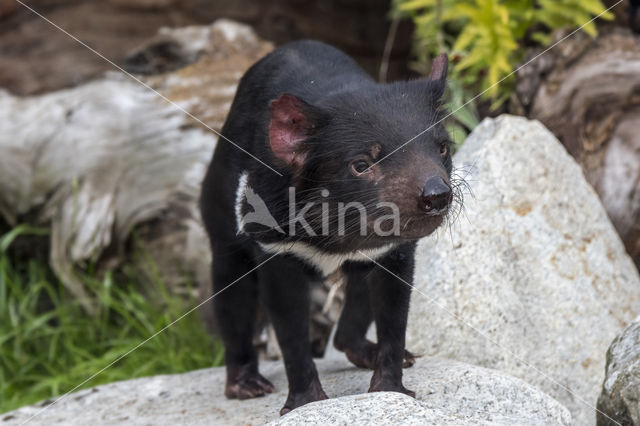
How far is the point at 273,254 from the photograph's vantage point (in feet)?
10.4

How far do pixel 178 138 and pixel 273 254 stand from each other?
2.84 metres

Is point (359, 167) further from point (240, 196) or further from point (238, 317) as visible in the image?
point (238, 317)

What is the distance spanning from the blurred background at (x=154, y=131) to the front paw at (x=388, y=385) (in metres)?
1.82

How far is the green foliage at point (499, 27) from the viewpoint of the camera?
5.28 metres

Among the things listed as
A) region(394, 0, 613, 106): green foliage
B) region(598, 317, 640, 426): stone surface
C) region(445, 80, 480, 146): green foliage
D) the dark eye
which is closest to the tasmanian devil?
the dark eye

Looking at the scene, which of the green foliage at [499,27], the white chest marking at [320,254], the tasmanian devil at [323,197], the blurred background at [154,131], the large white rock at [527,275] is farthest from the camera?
the green foliage at [499,27]

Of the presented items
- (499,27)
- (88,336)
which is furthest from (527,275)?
(88,336)

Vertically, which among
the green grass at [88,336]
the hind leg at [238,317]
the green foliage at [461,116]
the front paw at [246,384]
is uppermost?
the green foliage at [461,116]

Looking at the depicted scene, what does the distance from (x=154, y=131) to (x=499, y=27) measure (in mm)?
2473

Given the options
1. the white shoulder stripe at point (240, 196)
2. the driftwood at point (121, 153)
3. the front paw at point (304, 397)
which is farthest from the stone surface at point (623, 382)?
the driftwood at point (121, 153)

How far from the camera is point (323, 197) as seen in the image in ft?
9.85

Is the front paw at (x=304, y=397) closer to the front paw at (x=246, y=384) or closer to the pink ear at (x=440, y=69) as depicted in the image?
the front paw at (x=246, y=384)

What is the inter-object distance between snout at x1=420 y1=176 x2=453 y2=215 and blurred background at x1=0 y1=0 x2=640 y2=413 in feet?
6.91

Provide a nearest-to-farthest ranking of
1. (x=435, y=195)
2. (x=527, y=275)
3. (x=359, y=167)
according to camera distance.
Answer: (x=435, y=195) < (x=359, y=167) < (x=527, y=275)
